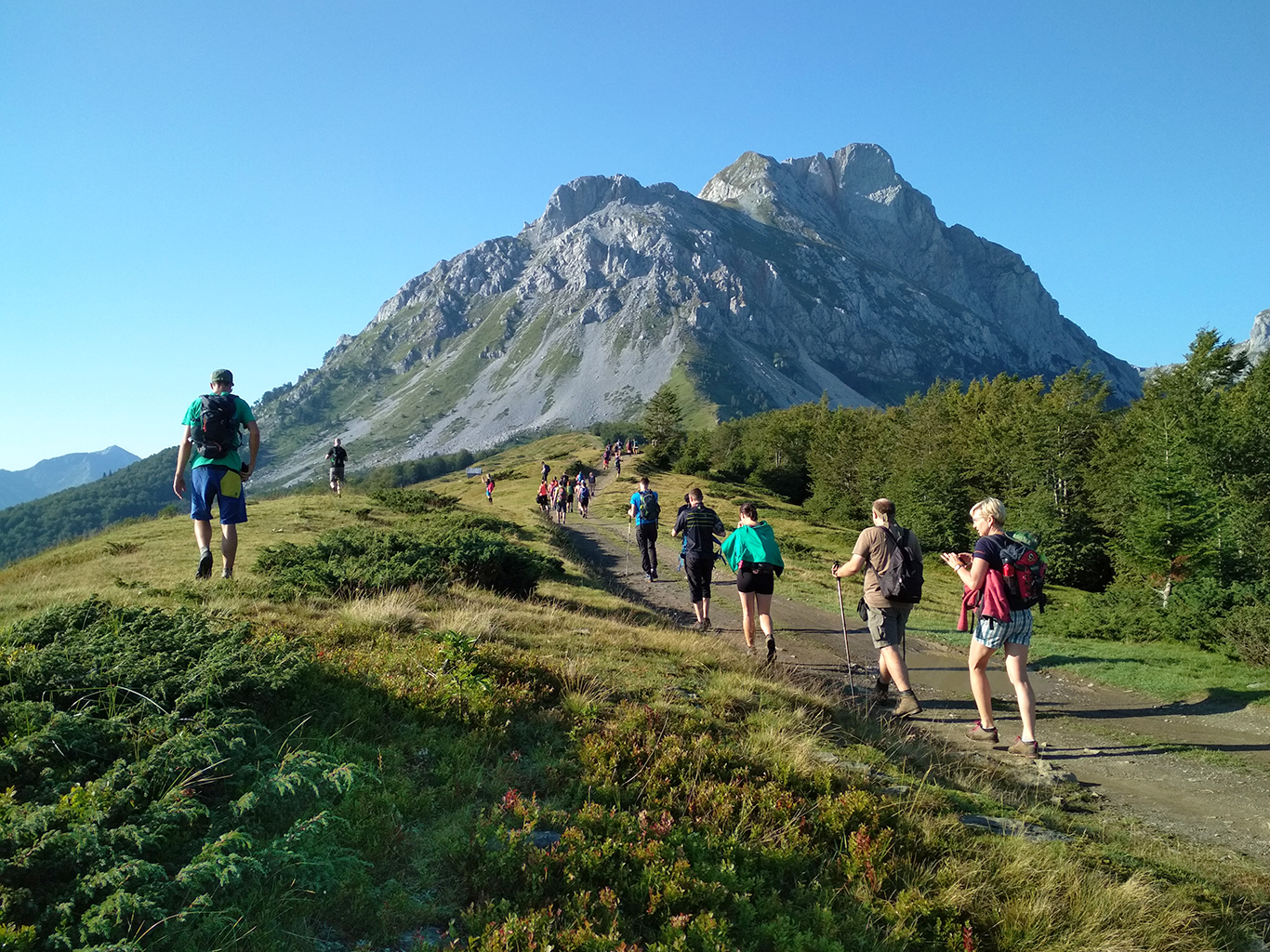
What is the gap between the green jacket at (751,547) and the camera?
10.2 m

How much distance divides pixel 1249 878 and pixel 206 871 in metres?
6.89

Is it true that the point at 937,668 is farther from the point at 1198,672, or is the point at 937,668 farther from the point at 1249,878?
the point at 1249,878

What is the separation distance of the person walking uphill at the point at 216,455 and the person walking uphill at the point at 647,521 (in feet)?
33.9

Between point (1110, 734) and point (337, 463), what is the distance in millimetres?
22378

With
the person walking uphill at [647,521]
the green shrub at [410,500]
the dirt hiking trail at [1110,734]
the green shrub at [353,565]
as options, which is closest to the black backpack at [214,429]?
the green shrub at [353,565]

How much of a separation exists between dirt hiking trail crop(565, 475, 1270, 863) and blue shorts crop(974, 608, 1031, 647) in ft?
4.23

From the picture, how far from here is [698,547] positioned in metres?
11.7

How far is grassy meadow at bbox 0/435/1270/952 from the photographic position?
2.96 metres

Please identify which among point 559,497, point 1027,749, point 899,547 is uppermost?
point 559,497

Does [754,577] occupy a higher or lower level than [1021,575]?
lower

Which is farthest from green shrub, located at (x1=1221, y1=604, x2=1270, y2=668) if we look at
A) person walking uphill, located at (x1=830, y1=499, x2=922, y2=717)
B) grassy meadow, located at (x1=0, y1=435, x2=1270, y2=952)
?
grassy meadow, located at (x1=0, y1=435, x2=1270, y2=952)

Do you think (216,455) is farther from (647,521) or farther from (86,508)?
(86,508)

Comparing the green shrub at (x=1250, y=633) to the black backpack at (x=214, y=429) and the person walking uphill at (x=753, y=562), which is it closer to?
the person walking uphill at (x=753, y=562)

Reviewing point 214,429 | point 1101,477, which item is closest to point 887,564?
point 214,429
